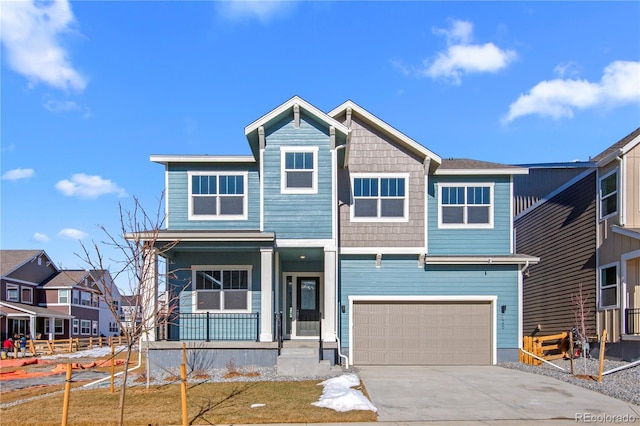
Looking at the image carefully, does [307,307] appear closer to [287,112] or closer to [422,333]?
Result: [422,333]

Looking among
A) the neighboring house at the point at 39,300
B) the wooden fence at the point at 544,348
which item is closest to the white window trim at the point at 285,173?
the wooden fence at the point at 544,348

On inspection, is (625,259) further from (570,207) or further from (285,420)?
(285,420)

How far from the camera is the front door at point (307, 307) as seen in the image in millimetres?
17438

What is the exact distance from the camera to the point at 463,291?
56.8 ft

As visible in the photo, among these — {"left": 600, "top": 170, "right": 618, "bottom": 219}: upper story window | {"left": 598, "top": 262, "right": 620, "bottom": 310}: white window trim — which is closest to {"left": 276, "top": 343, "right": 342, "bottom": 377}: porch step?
{"left": 598, "top": 262, "right": 620, "bottom": 310}: white window trim

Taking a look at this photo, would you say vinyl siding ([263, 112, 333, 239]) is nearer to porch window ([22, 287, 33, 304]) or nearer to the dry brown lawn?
the dry brown lawn

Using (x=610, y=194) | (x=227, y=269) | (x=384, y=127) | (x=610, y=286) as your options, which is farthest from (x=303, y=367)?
(x=610, y=194)

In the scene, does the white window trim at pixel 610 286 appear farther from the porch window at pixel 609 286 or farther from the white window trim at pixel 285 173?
the white window trim at pixel 285 173

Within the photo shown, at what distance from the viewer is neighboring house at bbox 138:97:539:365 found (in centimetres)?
1692

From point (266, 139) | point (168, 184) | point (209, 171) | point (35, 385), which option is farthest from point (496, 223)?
point (35, 385)

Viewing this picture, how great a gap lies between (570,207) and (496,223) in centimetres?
408

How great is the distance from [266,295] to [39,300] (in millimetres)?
40879

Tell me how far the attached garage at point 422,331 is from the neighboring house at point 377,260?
1.2 inches

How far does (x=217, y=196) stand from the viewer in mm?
17234
